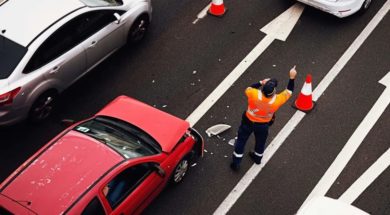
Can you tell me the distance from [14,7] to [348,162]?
21.0 feet

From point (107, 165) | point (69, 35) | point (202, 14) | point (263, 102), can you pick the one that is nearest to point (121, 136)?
point (107, 165)

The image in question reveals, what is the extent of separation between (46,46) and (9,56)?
0.63 m

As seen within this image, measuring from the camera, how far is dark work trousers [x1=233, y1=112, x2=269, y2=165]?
8359 millimetres

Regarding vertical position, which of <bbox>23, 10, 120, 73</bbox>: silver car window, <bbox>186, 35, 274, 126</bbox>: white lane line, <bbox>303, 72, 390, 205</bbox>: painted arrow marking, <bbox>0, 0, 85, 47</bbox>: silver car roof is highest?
<bbox>0, 0, 85, 47</bbox>: silver car roof

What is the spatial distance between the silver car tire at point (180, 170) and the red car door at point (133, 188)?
409 millimetres

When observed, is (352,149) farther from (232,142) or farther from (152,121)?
(152,121)

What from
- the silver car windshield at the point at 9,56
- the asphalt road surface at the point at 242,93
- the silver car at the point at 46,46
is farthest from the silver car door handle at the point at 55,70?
the asphalt road surface at the point at 242,93

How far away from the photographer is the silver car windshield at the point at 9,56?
895cm

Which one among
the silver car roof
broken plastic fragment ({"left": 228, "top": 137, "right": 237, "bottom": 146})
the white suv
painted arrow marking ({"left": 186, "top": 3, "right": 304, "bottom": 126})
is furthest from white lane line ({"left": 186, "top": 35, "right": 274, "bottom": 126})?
the silver car roof

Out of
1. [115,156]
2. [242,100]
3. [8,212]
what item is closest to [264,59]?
[242,100]

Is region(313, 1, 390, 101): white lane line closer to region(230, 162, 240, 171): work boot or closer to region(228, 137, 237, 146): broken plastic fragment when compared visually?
region(228, 137, 237, 146): broken plastic fragment

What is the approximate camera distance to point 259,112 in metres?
8.10

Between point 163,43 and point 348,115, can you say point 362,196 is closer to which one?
point 348,115

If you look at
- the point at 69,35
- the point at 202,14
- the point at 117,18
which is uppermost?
the point at 69,35
